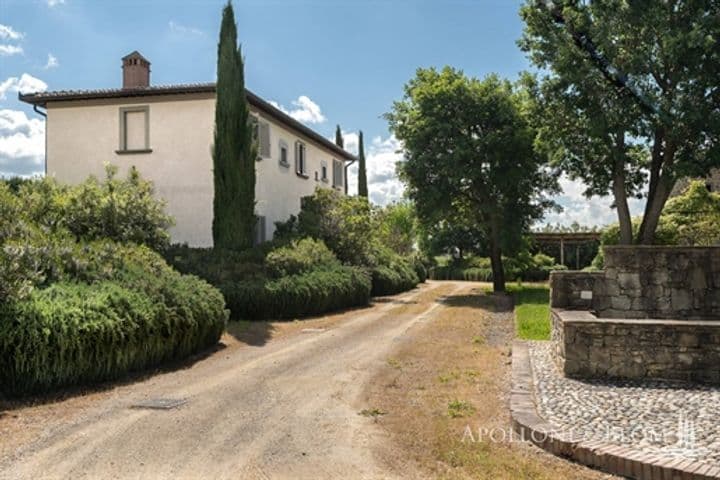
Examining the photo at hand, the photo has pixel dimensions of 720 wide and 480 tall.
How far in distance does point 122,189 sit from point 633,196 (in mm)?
16767

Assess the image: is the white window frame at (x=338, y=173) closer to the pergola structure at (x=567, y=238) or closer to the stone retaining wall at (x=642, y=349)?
the pergola structure at (x=567, y=238)

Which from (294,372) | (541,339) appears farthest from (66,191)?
(541,339)

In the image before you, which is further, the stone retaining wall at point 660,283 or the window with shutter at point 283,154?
the window with shutter at point 283,154

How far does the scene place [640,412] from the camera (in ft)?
18.7

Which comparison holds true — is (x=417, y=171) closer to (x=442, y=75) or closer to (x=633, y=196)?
(x=442, y=75)

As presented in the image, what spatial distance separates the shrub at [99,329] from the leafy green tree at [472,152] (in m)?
13.1

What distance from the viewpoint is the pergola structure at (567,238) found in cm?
3416

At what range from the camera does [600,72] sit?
1694 cm

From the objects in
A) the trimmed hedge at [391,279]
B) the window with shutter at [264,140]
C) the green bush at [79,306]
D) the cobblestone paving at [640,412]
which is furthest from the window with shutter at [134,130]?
the cobblestone paving at [640,412]

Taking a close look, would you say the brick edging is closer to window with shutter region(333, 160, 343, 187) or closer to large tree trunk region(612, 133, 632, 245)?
large tree trunk region(612, 133, 632, 245)

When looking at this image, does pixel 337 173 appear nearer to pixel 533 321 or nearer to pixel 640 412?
pixel 533 321

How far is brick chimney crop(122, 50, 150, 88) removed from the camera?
1861 centimetres

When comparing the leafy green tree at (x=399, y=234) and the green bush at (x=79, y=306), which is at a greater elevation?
the leafy green tree at (x=399, y=234)

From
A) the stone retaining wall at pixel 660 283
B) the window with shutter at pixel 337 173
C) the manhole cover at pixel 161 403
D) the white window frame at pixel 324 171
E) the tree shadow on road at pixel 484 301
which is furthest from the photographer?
the window with shutter at pixel 337 173
